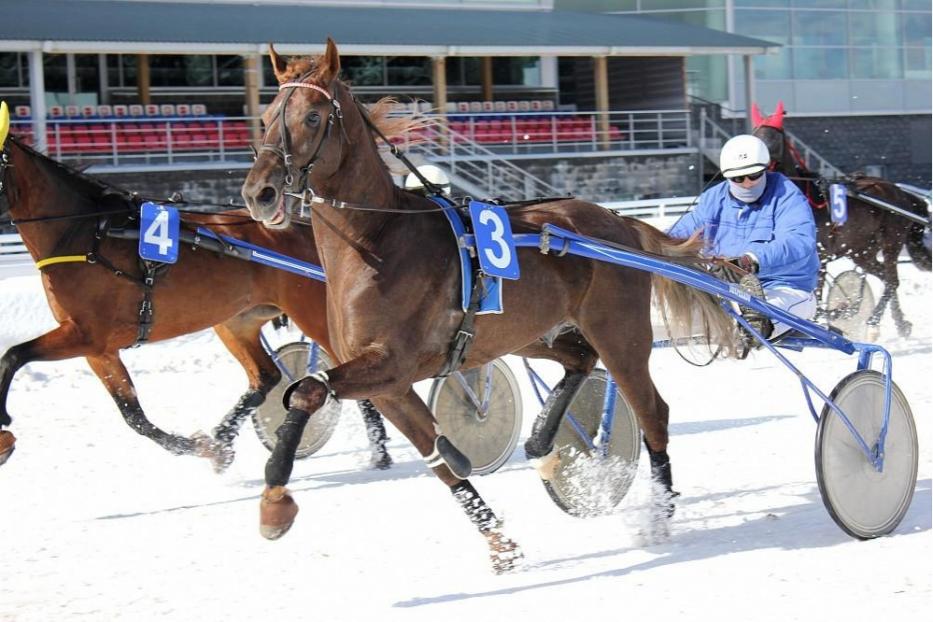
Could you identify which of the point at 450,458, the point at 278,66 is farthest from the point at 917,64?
the point at 278,66

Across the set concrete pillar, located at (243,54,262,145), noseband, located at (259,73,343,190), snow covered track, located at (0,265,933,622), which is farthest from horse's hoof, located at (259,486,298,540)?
concrete pillar, located at (243,54,262,145)

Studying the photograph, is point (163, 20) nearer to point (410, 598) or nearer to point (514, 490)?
point (514, 490)

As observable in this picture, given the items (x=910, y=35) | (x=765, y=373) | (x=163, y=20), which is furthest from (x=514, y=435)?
(x=910, y=35)

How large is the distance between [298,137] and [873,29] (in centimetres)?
2869

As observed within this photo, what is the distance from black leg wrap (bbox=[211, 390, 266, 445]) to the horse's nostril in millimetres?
3008

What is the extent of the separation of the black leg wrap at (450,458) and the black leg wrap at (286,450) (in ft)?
2.29

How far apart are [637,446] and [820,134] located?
975 inches

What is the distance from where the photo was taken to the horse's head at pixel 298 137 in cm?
446

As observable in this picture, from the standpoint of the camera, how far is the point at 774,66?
2942 centimetres

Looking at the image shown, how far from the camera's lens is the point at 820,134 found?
29.4m

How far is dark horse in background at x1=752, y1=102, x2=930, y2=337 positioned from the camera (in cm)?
1123

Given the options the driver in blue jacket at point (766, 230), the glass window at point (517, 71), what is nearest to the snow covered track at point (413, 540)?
the driver in blue jacket at point (766, 230)

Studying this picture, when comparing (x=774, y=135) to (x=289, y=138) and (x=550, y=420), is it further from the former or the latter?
(x=289, y=138)

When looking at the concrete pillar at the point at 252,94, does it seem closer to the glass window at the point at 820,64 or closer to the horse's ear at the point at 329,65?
the glass window at the point at 820,64
